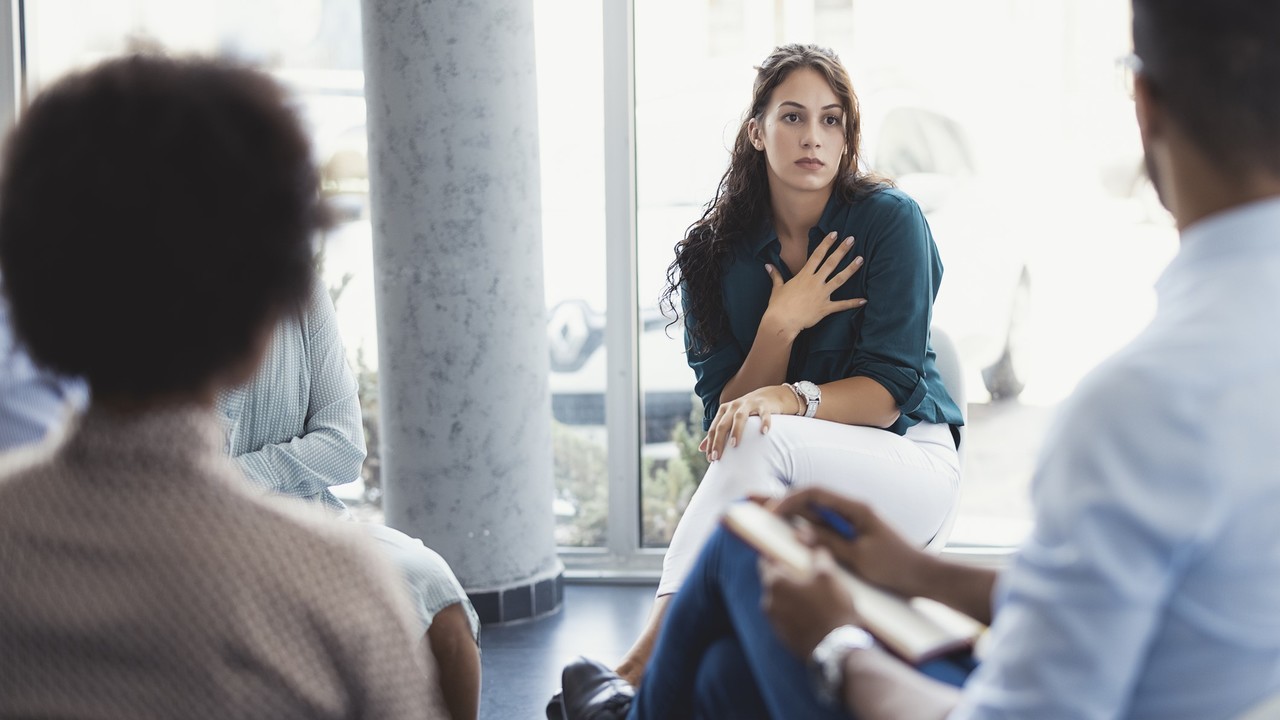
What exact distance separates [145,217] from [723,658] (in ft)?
3.14

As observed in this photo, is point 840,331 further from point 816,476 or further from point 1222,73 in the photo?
point 1222,73

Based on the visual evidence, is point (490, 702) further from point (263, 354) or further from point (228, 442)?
point (263, 354)

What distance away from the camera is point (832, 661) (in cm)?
123

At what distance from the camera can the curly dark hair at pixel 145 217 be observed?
0.88 m

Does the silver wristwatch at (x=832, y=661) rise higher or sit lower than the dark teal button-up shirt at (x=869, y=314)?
lower

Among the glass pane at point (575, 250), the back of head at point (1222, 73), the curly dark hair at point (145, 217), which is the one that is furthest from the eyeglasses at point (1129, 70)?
the glass pane at point (575, 250)

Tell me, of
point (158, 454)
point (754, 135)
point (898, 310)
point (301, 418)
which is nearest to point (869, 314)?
point (898, 310)

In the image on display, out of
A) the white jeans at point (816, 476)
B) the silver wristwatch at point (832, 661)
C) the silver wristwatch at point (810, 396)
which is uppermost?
the silver wristwatch at point (810, 396)

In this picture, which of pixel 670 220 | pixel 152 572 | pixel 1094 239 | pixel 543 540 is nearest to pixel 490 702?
pixel 543 540

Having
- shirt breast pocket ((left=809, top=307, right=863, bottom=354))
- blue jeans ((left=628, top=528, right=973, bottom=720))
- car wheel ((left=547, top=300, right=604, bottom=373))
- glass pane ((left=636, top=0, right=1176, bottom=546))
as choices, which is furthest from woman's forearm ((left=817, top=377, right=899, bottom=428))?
car wheel ((left=547, top=300, right=604, bottom=373))

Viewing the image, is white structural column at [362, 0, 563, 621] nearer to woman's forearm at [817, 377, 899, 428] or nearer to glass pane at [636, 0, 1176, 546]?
glass pane at [636, 0, 1176, 546]

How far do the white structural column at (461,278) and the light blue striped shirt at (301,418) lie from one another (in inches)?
36.9

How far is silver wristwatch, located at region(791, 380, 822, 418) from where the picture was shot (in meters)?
2.47

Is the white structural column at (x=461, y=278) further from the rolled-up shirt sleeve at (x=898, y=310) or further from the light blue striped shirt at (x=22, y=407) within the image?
the light blue striped shirt at (x=22, y=407)
